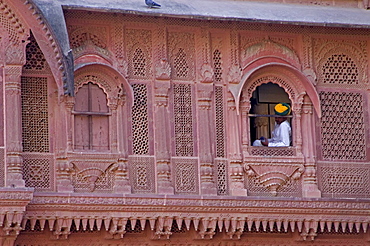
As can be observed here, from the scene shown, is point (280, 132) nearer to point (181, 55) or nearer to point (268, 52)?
point (268, 52)

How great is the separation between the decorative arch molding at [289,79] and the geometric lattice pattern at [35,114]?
257 centimetres

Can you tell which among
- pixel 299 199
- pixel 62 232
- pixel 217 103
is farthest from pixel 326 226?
pixel 62 232

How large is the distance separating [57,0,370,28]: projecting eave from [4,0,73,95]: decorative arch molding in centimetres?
44

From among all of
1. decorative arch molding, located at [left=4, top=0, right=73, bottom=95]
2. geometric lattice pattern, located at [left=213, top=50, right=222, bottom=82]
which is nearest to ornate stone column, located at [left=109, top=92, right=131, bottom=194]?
decorative arch molding, located at [left=4, top=0, right=73, bottom=95]

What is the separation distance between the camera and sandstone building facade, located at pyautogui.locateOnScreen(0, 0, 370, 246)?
60.4 ft

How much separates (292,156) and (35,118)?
11.5 feet

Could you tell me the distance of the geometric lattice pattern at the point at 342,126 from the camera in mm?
19875

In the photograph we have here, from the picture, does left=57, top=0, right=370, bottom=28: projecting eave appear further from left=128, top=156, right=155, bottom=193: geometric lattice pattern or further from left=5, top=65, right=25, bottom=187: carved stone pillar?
left=128, top=156, right=155, bottom=193: geometric lattice pattern

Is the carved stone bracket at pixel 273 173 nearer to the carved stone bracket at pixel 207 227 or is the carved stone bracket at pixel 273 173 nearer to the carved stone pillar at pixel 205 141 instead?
the carved stone pillar at pixel 205 141

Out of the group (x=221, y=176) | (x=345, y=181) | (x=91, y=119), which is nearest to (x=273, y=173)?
(x=221, y=176)

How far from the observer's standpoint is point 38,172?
18438 mm

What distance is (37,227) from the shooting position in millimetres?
18453

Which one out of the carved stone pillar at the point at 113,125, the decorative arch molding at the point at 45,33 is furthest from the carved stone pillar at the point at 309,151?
the decorative arch molding at the point at 45,33

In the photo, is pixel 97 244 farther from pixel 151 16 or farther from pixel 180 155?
pixel 151 16
